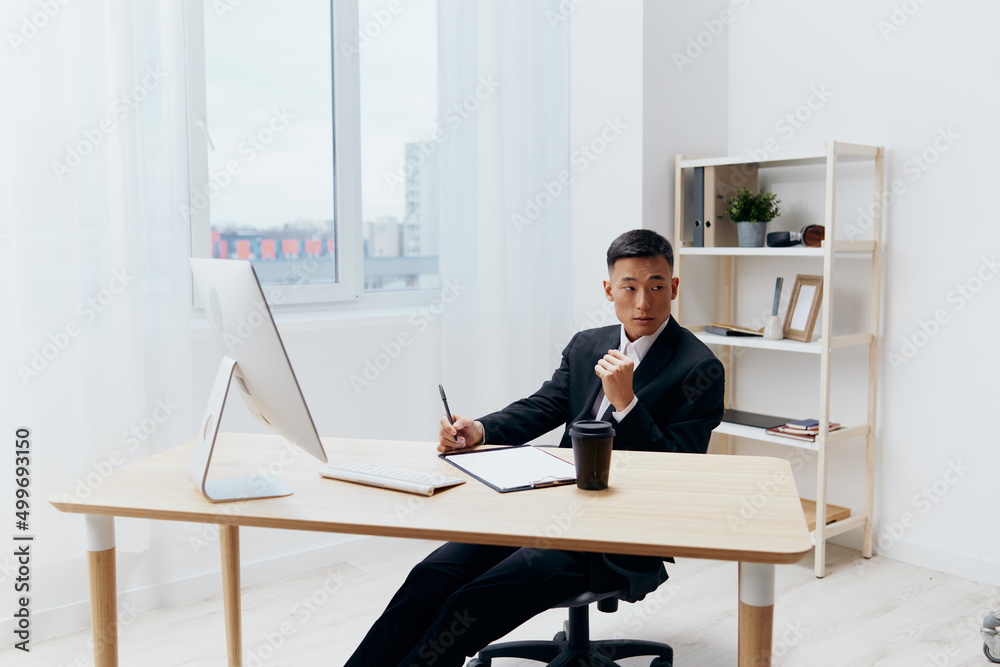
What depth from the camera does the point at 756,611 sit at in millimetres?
1310

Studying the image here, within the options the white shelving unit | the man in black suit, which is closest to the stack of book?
the white shelving unit

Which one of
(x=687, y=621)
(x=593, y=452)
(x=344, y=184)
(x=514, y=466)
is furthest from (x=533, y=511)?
(x=344, y=184)

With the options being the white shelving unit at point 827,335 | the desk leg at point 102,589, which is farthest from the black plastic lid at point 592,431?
the white shelving unit at point 827,335

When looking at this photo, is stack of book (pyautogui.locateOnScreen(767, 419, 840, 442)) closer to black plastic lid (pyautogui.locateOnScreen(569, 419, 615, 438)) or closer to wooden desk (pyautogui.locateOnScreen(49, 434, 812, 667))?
wooden desk (pyautogui.locateOnScreen(49, 434, 812, 667))

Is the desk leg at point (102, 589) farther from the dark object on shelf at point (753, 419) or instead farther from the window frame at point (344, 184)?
the dark object on shelf at point (753, 419)

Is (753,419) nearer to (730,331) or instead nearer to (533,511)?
(730,331)

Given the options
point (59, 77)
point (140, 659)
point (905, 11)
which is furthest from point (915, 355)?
point (59, 77)

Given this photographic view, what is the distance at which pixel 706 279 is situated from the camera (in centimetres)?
356

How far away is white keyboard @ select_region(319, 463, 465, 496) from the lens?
1.52 metres

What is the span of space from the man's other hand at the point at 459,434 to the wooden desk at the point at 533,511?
4 centimetres

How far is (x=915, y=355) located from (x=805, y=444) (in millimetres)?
512

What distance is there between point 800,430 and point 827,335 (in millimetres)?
375

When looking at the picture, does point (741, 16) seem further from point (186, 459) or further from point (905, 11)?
point (186, 459)

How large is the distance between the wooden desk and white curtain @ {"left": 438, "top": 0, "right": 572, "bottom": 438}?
60.1 inches
